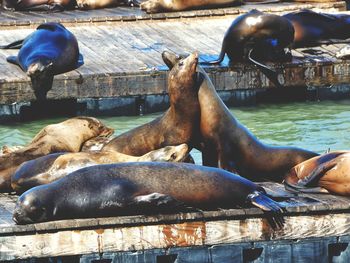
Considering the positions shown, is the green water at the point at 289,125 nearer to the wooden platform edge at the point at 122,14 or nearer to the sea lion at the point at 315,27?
the sea lion at the point at 315,27

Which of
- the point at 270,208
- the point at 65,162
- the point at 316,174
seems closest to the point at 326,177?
the point at 316,174

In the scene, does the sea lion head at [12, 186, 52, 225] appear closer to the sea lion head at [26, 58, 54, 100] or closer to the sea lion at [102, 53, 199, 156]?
the sea lion at [102, 53, 199, 156]

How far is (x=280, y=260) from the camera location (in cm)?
758

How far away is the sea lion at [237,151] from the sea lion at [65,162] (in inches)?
20.2

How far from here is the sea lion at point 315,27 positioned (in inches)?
579

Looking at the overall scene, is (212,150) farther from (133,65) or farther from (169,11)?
(169,11)

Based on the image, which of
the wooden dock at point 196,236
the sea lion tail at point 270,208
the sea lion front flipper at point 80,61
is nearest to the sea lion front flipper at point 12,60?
the sea lion front flipper at point 80,61

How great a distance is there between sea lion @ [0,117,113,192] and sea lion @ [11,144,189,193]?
0.21 metres

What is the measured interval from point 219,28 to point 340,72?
2193 mm

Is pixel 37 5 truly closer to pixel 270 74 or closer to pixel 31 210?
pixel 270 74

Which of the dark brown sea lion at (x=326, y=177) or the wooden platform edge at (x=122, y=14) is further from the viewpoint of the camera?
the wooden platform edge at (x=122, y=14)

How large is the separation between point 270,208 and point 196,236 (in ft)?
1.50

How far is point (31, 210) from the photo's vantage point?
23.5 feet

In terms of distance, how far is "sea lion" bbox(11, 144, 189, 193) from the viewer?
7984mm
